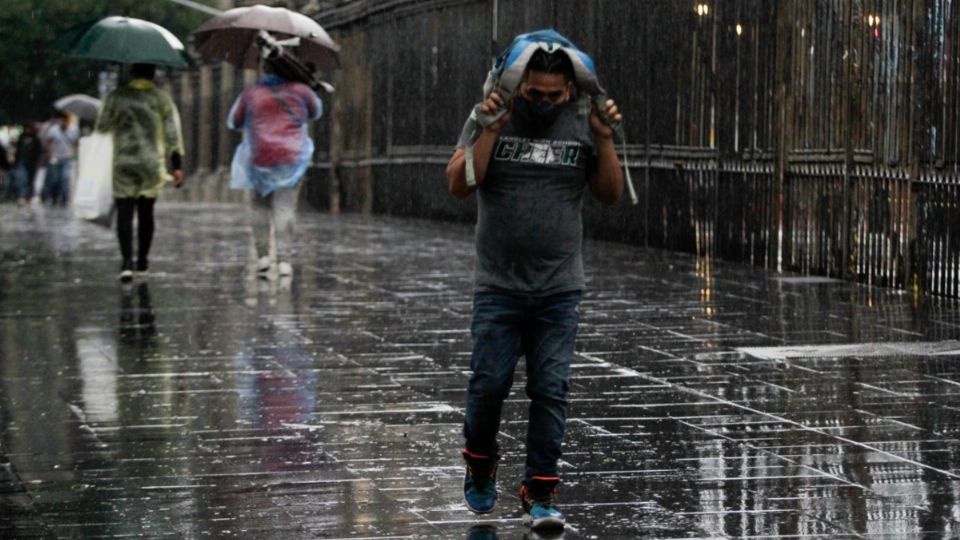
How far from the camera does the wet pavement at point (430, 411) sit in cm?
686

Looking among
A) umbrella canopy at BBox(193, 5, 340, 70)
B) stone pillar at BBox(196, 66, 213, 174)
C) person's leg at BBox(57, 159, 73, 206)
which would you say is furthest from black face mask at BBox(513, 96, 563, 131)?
stone pillar at BBox(196, 66, 213, 174)

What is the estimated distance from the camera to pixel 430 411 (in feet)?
30.3

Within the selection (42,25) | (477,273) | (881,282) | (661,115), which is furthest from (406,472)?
(42,25)

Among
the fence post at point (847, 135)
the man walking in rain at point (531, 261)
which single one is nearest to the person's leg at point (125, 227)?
the fence post at point (847, 135)

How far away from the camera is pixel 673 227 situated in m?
20.1

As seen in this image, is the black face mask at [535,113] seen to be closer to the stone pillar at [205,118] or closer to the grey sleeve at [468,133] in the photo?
the grey sleeve at [468,133]

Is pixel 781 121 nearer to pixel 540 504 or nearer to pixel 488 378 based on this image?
pixel 488 378

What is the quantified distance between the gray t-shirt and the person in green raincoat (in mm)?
9900

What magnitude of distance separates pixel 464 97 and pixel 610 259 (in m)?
7.89

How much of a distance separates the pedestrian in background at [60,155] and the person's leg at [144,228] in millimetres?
25422

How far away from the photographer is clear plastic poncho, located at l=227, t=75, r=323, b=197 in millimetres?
16344

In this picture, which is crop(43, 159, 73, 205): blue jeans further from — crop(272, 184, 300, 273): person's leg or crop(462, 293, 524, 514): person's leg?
crop(462, 293, 524, 514): person's leg

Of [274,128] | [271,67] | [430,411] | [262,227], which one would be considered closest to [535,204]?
[430,411]

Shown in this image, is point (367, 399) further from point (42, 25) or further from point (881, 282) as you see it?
point (42, 25)
